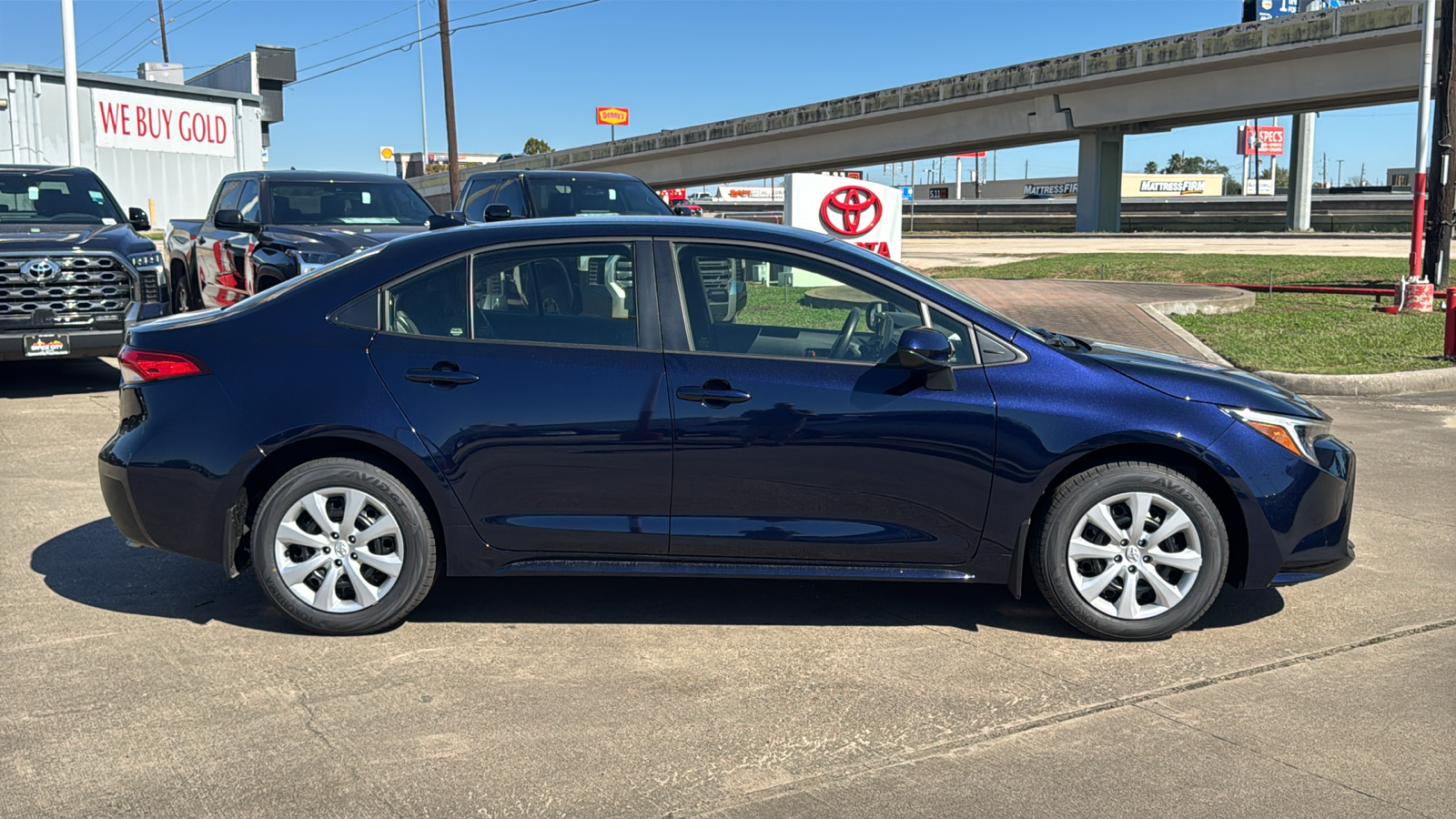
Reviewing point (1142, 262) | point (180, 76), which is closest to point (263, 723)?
point (1142, 262)

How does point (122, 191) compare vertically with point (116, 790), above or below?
above

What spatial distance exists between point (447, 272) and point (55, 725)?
207 centimetres

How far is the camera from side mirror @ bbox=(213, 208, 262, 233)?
11.4 meters

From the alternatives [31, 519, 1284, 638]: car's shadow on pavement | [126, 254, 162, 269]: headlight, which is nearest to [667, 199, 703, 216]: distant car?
[126, 254, 162, 269]: headlight

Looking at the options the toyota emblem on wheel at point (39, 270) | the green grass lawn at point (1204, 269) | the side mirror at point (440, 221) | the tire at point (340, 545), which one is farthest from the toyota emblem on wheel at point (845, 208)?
the green grass lawn at point (1204, 269)

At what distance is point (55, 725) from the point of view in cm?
400

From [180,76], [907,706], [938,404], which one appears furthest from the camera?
[180,76]

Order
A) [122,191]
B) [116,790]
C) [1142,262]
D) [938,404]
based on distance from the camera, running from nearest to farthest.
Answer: [116,790] → [938,404] → [1142,262] → [122,191]

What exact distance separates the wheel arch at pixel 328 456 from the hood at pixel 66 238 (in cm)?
686

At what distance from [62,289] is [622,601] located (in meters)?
7.43

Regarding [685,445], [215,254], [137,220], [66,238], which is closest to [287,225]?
[215,254]

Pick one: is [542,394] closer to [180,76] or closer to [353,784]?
[353,784]

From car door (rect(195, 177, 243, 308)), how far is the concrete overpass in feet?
127

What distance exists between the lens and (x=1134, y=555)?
4.84m
